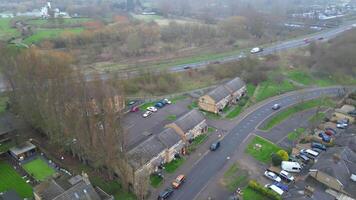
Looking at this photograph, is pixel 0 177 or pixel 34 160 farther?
pixel 34 160

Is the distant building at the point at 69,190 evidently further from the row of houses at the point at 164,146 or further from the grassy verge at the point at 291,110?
the grassy verge at the point at 291,110

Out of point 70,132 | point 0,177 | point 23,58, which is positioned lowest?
point 0,177

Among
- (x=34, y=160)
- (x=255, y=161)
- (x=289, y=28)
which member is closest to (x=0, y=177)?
(x=34, y=160)

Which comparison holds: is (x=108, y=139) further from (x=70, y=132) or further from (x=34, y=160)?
(x=34, y=160)

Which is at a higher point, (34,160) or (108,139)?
(108,139)

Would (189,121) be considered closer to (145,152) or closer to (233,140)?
(233,140)

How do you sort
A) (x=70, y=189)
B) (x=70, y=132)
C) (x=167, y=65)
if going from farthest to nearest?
(x=167, y=65) → (x=70, y=132) → (x=70, y=189)
